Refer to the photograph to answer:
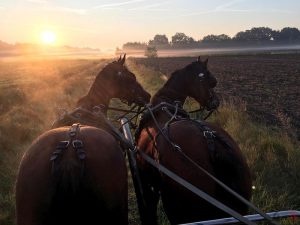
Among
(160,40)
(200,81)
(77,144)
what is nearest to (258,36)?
(160,40)

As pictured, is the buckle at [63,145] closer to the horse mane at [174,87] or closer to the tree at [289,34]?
the horse mane at [174,87]

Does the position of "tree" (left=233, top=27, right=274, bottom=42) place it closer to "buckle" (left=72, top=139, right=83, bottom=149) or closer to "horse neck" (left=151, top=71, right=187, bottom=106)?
"horse neck" (left=151, top=71, right=187, bottom=106)

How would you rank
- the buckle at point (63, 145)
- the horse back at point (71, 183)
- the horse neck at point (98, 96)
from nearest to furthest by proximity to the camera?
1. the horse back at point (71, 183)
2. the buckle at point (63, 145)
3. the horse neck at point (98, 96)

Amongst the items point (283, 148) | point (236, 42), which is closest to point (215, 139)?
point (283, 148)

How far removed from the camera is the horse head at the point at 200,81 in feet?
20.4

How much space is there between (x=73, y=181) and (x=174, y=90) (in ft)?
10.7

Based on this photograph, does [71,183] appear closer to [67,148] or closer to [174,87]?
[67,148]

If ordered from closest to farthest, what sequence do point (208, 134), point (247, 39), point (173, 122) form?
point (208, 134) → point (173, 122) → point (247, 39)

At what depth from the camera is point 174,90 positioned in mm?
6160

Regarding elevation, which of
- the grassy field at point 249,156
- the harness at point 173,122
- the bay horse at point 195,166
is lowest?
the grassy field at point 249,156

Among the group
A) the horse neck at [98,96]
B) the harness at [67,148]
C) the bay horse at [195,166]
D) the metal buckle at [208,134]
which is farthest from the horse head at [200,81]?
the harness at [67,148]

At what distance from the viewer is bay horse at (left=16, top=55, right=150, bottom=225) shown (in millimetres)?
3193

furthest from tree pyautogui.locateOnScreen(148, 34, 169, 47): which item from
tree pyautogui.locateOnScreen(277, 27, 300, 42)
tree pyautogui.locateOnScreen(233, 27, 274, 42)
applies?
tree pyautogui.locateOnScreen(277, 27, 300, 42)

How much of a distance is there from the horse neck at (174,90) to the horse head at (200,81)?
97mm
